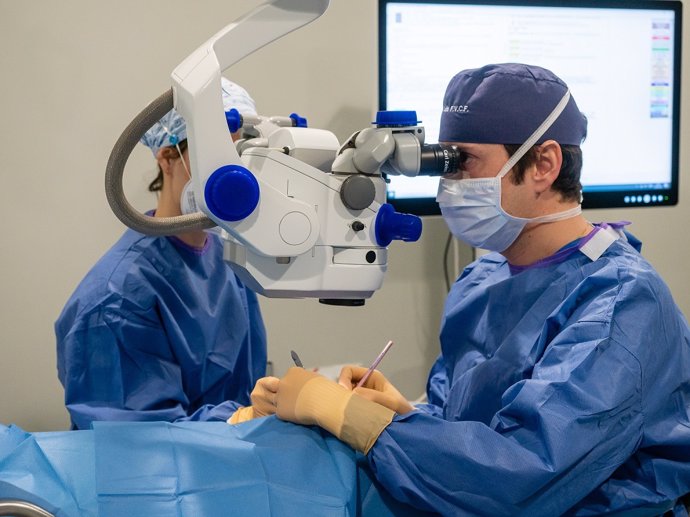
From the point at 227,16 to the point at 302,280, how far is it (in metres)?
1.40

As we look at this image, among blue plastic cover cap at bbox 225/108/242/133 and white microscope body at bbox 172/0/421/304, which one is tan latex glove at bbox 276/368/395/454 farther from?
blue plastic cover cap at bbox 225/108/242/133

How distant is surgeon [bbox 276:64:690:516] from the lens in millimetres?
1231

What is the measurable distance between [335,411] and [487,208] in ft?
1.65

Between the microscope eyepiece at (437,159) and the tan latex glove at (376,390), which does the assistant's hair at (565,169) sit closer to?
the microscope eyepiece at (437,159)

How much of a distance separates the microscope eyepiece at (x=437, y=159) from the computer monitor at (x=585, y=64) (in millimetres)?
842

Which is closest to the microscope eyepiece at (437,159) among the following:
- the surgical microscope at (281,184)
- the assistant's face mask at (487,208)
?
the surgical microscope at (281,184)

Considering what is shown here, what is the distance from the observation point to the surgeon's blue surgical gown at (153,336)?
1.66 meters

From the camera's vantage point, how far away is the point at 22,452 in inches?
45.1

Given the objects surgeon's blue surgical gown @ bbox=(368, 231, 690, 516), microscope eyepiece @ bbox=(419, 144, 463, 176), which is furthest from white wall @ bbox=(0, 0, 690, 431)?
surgeon's blue surgical gown @ bbox=(368, 231, 690, 516)

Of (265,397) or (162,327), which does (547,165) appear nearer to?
(265,397)

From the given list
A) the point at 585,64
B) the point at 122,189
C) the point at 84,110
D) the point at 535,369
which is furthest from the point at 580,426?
the point at 84,110

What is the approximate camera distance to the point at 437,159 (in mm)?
1355

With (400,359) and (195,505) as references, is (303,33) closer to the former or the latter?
(400,359)

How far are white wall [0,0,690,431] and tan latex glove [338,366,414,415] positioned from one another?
0.98 meters
